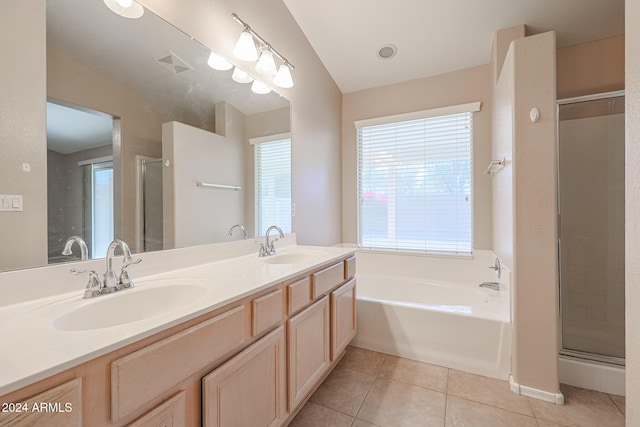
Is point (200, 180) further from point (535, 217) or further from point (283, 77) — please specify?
point (535, 217)

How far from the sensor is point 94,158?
3.70 feet

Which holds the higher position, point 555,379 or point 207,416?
point 207,416

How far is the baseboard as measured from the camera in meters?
1.61

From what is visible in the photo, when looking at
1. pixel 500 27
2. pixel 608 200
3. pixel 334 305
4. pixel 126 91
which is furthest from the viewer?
pixel 500 27

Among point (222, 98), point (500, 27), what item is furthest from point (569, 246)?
point (222, 98)

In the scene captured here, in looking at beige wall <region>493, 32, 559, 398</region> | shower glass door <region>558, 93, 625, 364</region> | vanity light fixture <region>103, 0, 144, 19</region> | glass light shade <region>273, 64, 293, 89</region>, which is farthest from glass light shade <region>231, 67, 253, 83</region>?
shower glass door <region>558, 93, 625, 364</region>

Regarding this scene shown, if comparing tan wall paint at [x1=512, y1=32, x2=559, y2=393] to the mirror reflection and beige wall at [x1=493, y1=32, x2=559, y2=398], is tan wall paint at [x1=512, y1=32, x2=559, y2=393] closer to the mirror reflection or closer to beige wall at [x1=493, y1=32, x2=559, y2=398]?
beige wall at [x1=493, y1=32, x2=559, y2=398]

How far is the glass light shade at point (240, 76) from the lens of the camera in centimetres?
186

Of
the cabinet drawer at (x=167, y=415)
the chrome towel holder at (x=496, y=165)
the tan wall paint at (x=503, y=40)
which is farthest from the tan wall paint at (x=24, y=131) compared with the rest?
the tan wall paint at (x=503, y=40)

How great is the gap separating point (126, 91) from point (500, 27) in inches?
104

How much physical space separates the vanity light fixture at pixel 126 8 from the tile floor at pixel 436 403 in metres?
2.15

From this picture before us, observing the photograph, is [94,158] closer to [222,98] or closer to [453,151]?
[222,98]

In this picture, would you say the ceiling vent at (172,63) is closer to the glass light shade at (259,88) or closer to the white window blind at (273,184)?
the glass light shade at (259,88)

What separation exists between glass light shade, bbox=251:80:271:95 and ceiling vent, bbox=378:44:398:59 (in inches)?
47.9
